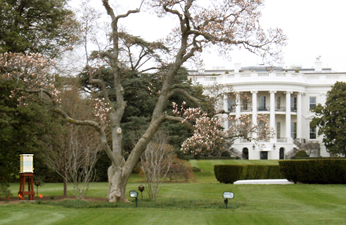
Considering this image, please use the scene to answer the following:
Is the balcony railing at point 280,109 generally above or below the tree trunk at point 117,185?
above

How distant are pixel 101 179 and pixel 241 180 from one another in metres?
11.2

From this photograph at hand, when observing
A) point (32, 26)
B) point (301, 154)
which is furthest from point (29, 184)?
point (301, 154)

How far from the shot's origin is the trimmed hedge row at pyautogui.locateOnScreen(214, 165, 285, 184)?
24266mm

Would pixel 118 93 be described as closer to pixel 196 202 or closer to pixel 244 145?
pixel 196 202

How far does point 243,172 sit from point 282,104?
35.0 metres

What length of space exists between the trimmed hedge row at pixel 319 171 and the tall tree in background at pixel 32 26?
480 inches

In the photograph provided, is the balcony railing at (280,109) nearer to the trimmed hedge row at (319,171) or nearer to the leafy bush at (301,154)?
the leafy bush at (301,154)

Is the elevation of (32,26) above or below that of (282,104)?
above

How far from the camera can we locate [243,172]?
24.5 metres

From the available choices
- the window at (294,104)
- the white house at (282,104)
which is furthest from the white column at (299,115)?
the window at (294,104)

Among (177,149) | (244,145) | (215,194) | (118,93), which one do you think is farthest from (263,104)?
(118,93)

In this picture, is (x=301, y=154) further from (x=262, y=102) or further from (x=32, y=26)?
(x=32, y=26)

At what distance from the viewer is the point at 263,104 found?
57719 millimetres

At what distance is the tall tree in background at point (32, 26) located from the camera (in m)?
20.2
